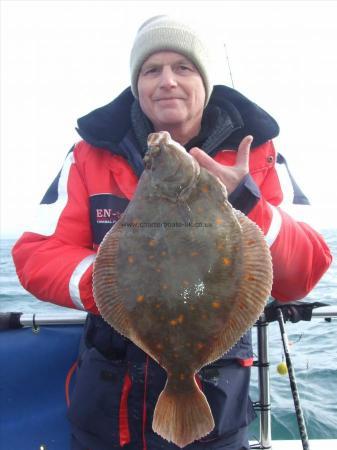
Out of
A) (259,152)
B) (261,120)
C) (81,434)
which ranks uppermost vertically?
(261,120)

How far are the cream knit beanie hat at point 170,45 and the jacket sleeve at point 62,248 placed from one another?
68 centimetres

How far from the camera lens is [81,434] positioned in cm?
229

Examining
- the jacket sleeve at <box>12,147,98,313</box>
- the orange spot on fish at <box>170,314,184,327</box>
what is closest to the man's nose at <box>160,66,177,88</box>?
the jacket sleeve at <box>12,147,98,313</box>

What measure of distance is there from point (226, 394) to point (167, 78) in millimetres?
1681

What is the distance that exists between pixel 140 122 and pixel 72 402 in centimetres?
168

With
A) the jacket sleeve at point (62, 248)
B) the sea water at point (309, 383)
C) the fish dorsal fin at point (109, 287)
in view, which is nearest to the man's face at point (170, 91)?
the jacket sleeve at point (62, 248)

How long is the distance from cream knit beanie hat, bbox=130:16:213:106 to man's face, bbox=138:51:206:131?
0.04 m

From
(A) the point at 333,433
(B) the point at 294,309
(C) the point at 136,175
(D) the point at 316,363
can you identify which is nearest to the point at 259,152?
(C) the point at 136,175

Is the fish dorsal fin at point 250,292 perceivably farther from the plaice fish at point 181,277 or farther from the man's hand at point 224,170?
the man's hand at point 224,170

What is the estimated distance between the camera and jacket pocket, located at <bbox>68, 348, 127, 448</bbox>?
7.18 feet

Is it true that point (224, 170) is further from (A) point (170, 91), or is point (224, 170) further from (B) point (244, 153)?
(A) point (170, 91)

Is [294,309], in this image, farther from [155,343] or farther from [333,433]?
[333,433]

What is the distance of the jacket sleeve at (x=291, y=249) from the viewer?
81.7 inches

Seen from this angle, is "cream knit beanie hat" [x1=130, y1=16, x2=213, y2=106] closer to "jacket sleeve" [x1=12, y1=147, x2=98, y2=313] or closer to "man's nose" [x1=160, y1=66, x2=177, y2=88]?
"man's nose" [x1=160, y1=66, x2=177, y2=88]
